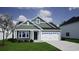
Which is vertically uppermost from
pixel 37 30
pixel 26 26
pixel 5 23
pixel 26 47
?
pixel 5 23

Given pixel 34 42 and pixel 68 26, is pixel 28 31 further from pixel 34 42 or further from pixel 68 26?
pixel 68 26

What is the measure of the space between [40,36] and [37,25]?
86 cm

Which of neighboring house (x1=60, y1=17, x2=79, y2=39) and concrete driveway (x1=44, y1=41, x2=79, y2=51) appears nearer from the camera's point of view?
concrete driveway (x1=44, y1=41, x2=79, y2=51)

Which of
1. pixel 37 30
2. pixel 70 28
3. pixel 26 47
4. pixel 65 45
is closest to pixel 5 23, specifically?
pixel 26 47

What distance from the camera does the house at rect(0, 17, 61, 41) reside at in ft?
64.1

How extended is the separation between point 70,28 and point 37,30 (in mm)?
2670

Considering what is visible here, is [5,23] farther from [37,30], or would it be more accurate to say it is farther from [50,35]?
[50,35]

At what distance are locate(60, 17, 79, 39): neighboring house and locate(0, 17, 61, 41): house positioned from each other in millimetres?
502

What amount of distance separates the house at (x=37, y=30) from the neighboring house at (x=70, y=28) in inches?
19.7

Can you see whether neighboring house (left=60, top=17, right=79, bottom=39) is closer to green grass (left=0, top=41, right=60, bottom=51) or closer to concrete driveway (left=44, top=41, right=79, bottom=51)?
concrete driveway (left=44, top=41, right=79, bottom=51)

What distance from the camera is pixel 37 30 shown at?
2030 cm

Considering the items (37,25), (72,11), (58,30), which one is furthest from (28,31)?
(72,11)

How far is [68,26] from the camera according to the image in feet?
70.8

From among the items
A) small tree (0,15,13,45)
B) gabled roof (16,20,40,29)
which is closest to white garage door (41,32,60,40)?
gabled roof (16,20,40,29)
